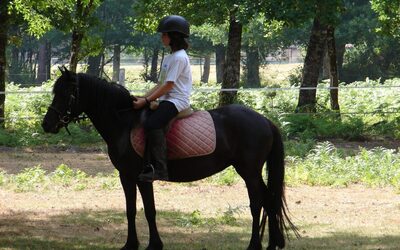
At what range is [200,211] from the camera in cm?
1036

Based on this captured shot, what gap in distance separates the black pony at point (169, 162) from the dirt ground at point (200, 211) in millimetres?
489

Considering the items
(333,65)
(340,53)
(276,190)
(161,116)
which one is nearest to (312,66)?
(333,65)

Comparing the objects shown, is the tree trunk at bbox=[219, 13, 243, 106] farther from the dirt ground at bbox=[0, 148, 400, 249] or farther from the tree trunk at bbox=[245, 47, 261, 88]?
the tree trunk at bbox=[245, 47, 261, 88]

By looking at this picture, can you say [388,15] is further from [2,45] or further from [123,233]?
[123,233]

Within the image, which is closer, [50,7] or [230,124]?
[230,124]

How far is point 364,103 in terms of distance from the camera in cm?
2406

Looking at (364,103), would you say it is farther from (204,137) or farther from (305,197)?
(204,137)

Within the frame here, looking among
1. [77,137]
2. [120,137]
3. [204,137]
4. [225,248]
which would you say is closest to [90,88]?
[120,137]

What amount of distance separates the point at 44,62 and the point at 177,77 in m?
43.4

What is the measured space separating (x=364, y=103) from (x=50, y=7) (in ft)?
33.4

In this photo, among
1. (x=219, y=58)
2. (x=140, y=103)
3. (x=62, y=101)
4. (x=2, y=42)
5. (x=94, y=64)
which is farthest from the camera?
(x=219, y=58)

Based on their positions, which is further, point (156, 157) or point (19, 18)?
point (19, 18)

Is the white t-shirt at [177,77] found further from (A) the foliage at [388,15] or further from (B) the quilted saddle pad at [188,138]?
(A) the foliage at [388,15]

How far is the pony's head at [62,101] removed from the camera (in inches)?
287
